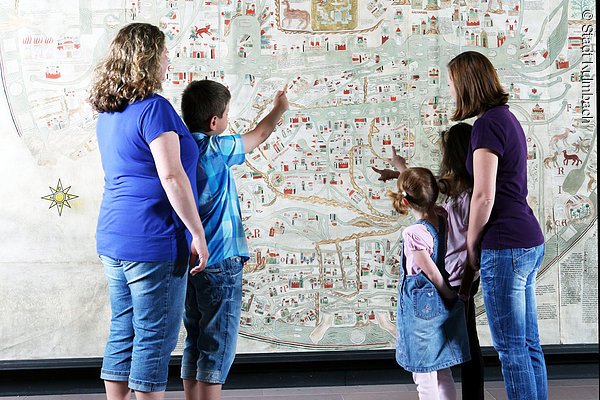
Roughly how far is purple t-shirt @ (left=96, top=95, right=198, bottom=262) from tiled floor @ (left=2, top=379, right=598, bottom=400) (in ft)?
4.39

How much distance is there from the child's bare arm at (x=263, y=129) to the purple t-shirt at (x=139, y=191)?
12.9 inches

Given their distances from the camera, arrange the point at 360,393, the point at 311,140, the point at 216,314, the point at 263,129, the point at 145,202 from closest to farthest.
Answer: the point at 145,202 < the point at 216,314 < the point at 263,129 < the point at 360,393 < the point at 311,140

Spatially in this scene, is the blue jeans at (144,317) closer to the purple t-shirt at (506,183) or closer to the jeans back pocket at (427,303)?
the jeans back pocket at (427,303)

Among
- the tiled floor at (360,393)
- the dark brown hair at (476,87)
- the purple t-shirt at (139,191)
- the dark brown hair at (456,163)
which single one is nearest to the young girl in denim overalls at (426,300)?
the dark brown hair at (456,163)

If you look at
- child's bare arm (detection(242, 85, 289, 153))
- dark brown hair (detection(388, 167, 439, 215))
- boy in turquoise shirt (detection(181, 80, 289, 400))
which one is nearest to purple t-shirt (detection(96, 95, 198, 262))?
boy in turquoise shirt (detection(181, 80, 289, 400))

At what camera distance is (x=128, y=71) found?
2.18 meters

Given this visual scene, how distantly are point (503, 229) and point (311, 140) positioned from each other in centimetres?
129

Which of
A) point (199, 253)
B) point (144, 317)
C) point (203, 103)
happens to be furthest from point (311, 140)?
point (144, 317)

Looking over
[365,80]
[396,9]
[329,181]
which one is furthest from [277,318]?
[396,9]

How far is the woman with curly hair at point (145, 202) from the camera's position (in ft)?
7.00

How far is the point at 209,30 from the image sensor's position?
11.2 feet

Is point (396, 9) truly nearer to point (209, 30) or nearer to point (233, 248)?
point (209, 30)

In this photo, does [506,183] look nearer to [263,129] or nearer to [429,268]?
[429,268]

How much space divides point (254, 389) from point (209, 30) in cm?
170
